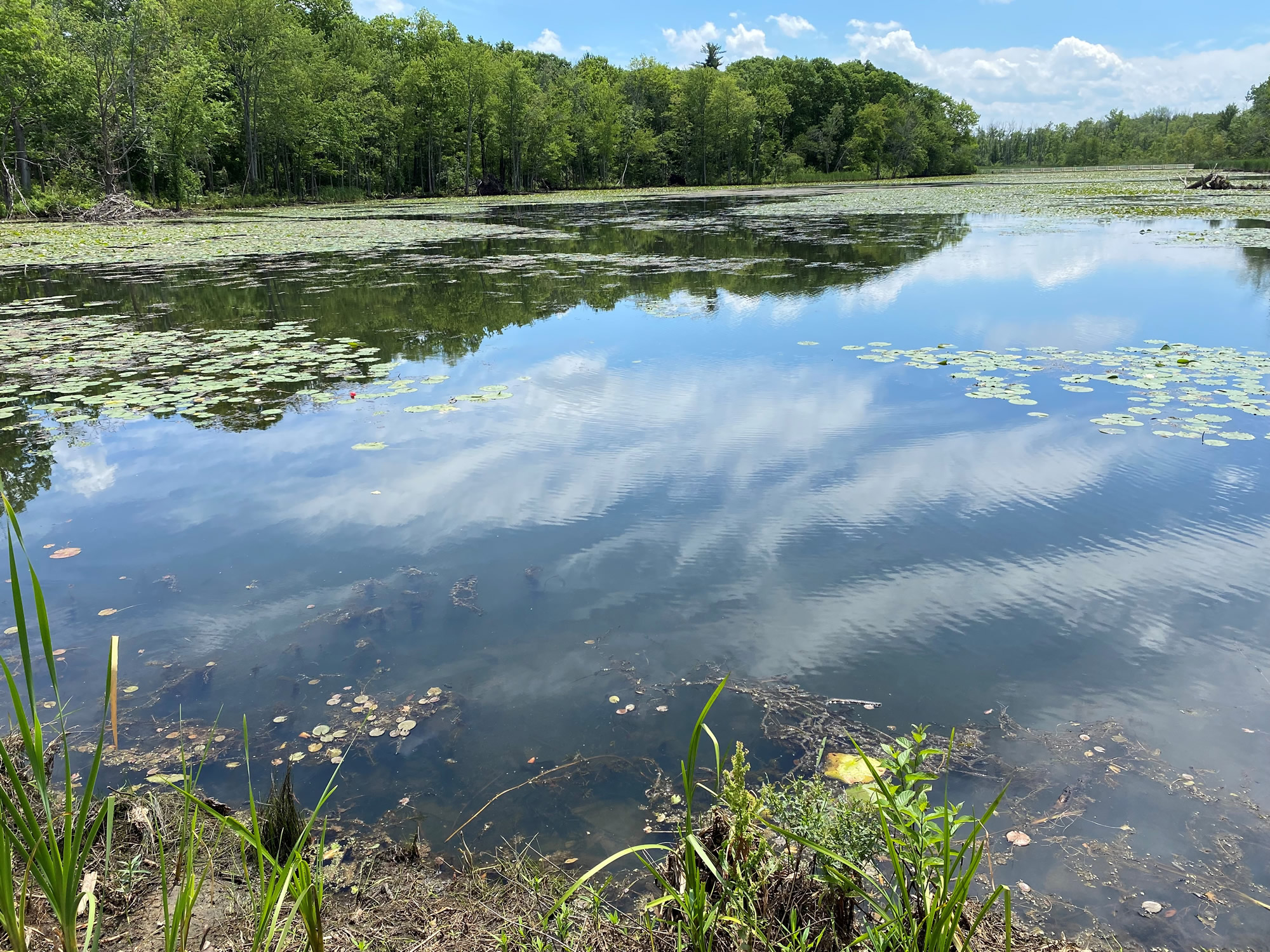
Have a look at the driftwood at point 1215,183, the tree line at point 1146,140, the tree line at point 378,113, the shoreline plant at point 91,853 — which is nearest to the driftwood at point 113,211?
the tree line at point 378,113

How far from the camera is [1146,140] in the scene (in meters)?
106

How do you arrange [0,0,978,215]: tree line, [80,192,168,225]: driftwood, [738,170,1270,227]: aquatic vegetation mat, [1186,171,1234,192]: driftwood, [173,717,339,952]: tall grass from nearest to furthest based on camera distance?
[173,717,339,952]: tall grass < [738,170,1270,227]: aquatic vegetation mat < [80,192,168,225]: driftwood < [0,0,978,215]: tree line < [1186,171,1234,192]: driftwood

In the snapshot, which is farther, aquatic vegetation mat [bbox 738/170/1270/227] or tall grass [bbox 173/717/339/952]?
aquatic vegetation mat [bbox 738/170/1270/227]

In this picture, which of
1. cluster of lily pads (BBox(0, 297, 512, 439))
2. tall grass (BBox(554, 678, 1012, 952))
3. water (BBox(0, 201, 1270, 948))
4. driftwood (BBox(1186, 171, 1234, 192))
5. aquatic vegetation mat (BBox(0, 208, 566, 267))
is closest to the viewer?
tall grass (BBox(554, 678, 1012, 952))

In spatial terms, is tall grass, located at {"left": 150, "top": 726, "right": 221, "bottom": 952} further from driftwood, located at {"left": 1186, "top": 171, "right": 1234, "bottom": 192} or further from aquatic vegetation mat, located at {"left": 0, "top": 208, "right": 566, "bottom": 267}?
driftwood, located at {"left": 1186, "top": 171, "right": 1234, "bottom": 192}

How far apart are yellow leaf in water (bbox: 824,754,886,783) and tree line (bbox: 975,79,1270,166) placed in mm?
77938

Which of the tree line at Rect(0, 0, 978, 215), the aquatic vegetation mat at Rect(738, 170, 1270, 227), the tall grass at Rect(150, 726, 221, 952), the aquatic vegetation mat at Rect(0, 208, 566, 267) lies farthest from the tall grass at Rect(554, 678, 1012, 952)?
the tree line at Rect(0, 0, 978, 215)

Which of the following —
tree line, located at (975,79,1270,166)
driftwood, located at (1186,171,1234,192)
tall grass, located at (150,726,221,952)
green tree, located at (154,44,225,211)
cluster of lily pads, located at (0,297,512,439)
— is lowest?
tall grass, located at (150,726,221,952)

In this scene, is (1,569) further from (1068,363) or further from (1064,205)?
(1064,205)

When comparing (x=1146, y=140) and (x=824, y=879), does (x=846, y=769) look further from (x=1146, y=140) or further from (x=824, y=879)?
(x=1146, y=140)

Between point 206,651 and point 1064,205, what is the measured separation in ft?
96.7

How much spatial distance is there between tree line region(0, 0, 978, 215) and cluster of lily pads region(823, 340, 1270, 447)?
80.9 ft

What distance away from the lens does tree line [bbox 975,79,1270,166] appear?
62.9 m

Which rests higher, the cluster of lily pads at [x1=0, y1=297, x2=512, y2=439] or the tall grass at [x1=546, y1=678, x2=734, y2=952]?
the cluster of lily pads at [x1=0, y1=297, x2=512, y2=439]
